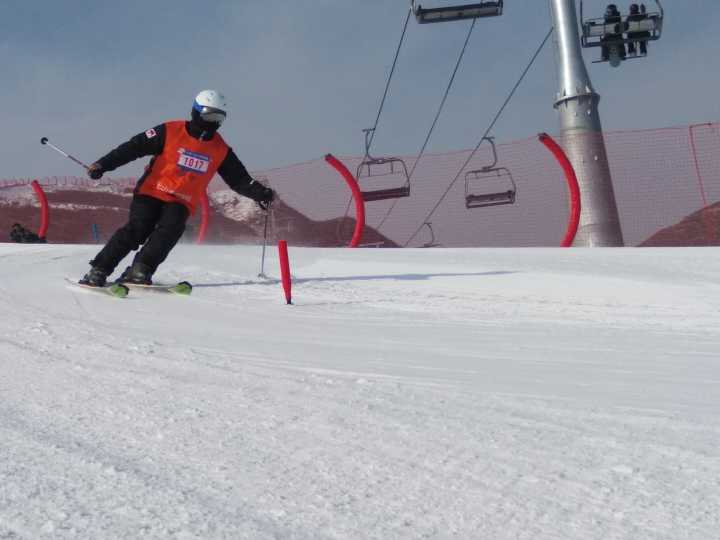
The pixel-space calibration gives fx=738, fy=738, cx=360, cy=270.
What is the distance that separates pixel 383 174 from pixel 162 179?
6.45 m

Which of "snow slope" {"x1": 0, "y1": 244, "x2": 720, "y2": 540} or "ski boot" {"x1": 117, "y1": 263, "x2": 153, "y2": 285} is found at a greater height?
"ski boot" {"x1": 117, "y1": 263, "x2": 153, "y2": 285}

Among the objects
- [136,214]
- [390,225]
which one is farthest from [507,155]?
[136,214]

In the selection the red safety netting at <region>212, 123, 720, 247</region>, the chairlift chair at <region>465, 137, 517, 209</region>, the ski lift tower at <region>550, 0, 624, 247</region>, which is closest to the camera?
the ski lift tower at <region>550, 0, 624, 247</region>

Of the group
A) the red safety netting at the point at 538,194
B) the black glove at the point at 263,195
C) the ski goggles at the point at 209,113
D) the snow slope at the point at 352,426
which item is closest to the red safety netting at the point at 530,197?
the red safety netting at the point at 538,194

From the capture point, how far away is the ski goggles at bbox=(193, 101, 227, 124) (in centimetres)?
496

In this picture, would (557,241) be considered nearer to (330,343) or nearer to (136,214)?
(136,214)

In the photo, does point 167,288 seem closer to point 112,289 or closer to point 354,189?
point 112,289

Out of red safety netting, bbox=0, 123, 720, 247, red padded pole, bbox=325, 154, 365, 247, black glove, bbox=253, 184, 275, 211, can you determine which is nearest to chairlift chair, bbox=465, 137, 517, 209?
red safety netting, bbox=0, 123, 720, 247

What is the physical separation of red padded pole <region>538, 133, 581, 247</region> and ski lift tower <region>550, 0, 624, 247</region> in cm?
187

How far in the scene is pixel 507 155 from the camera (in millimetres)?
11148

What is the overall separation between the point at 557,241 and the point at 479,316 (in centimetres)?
722

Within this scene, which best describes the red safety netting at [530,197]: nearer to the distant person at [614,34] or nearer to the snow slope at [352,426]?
the distant person at [614,34]

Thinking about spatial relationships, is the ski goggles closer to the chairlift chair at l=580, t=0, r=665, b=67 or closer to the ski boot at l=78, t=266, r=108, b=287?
the ski boot at l=78, t=266, r=108, b=287

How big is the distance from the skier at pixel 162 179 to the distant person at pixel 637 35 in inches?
350
